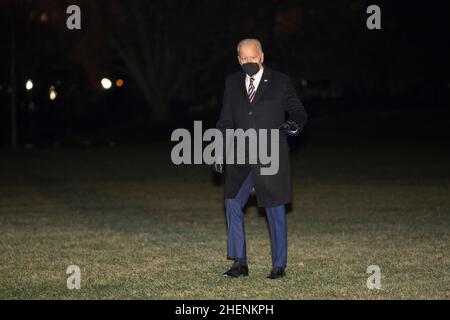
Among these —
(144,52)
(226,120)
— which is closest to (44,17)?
(144,52)

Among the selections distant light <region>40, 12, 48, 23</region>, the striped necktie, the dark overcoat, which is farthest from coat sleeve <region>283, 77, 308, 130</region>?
distant light <region>40, 12, 48, 23</region>

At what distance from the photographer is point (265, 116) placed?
31.0ft

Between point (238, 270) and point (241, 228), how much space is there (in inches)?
16.6

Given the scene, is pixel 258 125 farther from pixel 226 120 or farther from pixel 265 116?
pixel 226 120

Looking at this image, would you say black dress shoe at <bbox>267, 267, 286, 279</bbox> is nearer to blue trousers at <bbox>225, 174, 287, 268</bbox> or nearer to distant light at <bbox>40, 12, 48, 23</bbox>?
blue trousers at <bbox>225, 174, 287, 268</bbox>

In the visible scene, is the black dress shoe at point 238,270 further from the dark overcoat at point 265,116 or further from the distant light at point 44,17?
the distant light at point 44,17

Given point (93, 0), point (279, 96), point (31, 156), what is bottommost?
point (31, 156)

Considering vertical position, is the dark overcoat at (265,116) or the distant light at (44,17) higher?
the distant light at (44,17)

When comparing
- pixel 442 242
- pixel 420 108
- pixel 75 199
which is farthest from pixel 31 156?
pixel 420 108

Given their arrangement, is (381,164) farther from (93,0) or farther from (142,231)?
(93,0)

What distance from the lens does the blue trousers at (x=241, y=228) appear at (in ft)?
31.5

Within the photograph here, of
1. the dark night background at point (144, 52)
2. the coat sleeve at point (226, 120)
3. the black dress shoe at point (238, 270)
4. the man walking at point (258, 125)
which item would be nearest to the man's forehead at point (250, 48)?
the man walking at point (258, 125)

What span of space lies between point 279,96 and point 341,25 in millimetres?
45655

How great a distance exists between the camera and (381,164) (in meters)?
28.5
